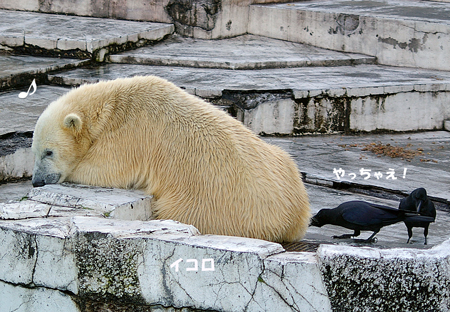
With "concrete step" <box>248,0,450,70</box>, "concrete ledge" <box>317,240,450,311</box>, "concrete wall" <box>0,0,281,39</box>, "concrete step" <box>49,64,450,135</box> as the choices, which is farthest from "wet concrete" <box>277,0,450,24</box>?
"concrete ledge" <box>317,240,450,311</box>

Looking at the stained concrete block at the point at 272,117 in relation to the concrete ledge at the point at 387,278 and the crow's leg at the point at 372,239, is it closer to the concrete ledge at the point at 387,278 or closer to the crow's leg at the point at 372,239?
the crow's leg at the point at 372,239

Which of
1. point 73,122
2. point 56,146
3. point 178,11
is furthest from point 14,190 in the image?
point 178,11

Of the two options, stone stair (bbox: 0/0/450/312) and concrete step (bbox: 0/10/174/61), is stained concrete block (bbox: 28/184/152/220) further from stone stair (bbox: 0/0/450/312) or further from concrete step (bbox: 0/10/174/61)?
concrete step (bbox: 0/10/174/61)

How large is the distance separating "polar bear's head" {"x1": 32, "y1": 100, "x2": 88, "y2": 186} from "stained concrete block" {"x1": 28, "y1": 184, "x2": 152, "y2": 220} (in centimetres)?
12

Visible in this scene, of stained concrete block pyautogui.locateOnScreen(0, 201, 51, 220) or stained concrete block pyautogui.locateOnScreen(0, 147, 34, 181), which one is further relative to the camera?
stained concrete block pyautogui.locateOnScreen(0, 147, 34, 181)

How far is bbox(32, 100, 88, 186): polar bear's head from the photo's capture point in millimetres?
3412

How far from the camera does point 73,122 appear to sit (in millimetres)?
3355

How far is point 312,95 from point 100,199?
3328 mm

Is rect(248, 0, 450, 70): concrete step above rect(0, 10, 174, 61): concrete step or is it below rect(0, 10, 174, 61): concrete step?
above

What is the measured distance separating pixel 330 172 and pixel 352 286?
105 inches

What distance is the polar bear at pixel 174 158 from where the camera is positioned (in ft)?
10.4

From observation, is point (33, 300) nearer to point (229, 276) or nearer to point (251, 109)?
point (229, 276)

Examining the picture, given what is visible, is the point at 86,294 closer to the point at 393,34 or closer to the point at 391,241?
the point at 391,241

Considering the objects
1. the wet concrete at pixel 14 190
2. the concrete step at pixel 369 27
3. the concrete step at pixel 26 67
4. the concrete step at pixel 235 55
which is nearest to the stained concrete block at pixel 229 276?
the wet concrete at pixel 14 190
